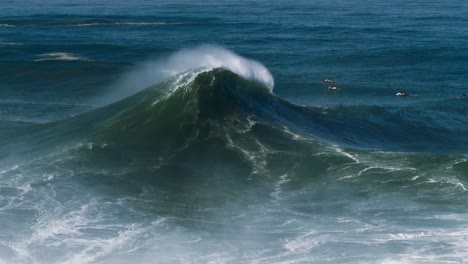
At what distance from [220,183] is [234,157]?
3.07 meters

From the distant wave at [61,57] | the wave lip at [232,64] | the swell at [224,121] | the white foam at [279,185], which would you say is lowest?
the white foam at [279,185]

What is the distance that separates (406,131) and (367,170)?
39.7 feet

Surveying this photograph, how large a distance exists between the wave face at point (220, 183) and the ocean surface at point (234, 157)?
9 centimetres

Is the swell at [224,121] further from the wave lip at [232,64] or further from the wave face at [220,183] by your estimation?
the wave lip at [232,64]

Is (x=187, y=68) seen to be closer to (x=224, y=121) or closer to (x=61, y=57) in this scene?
(x=224, y=121)

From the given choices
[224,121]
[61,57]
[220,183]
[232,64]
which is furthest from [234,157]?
[61,57]

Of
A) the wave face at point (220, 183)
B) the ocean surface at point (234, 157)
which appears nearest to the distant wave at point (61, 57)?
the ocean surface at point (234, 157)

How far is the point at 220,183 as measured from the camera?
3041cm

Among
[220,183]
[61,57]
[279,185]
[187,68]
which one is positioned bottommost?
[279,185]

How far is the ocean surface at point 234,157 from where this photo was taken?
→ 938 inches

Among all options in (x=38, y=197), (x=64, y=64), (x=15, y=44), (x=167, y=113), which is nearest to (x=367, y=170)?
(x=167, y=113)

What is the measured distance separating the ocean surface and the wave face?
9cm

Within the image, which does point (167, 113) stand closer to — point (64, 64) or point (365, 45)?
point (64, 64)

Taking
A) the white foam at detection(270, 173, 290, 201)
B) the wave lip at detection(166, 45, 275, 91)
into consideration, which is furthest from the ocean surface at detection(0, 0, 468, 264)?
the wave lip at detection(166, 45, 275, 91)
